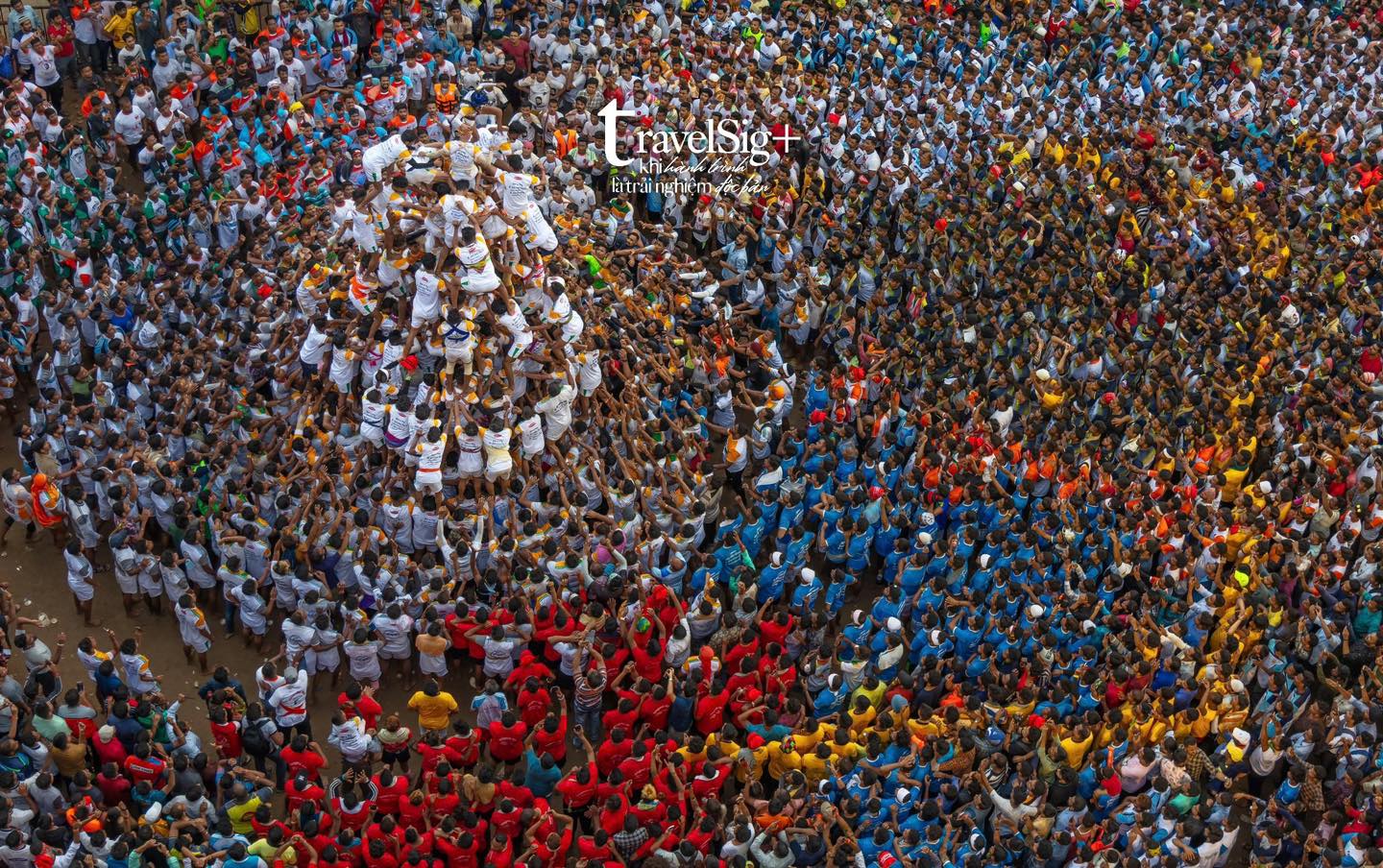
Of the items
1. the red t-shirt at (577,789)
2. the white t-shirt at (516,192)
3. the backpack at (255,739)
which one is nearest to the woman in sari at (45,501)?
the backpack at (255,739)

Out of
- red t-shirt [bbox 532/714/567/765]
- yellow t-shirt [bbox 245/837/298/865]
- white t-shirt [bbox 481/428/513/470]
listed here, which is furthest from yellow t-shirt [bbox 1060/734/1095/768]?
yellow t-shirt [bbox 245/837/298/865]

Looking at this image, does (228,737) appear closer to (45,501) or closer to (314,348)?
(45,501)

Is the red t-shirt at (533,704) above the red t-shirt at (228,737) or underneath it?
above

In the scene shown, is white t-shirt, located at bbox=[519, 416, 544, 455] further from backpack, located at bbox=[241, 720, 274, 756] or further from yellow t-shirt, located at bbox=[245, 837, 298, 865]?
yellow t-shirt, located at bbox=[245, 837, 298, 865]

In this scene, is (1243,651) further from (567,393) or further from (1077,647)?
(567,393)

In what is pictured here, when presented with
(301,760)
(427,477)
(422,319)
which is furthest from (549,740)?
(422,319)

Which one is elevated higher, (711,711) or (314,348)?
(314,348)

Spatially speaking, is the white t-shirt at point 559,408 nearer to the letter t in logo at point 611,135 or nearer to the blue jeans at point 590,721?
the blue jeans at point 590,721
